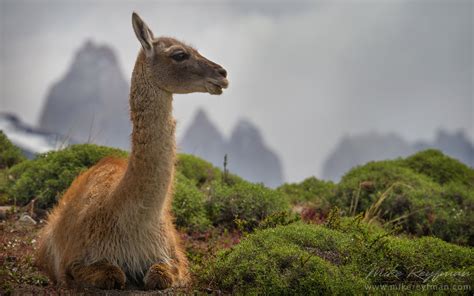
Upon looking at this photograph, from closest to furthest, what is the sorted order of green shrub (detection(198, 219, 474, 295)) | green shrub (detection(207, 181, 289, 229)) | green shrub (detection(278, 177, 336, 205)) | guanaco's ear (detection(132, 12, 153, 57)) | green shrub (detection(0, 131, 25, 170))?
green shrub (detection(198, 219, 474, 295)) → guanaco's ear (detection(132, 12, 153, 57)) → green shrub (detection(207, 181, 289, 229)) → green shrub (detection(278, 177, 336, 205)) → green shrub (detection(0, 131, 25, 170))

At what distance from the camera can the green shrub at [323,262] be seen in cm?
605

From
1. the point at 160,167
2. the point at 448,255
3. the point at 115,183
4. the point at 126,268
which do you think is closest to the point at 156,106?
the point at 160,167

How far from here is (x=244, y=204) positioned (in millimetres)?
10102

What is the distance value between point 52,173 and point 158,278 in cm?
504

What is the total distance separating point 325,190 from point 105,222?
24.3ft

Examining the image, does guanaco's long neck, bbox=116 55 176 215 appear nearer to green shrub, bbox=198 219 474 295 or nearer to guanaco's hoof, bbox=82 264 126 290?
guanaco's hoof, bbox=82 264 126 290

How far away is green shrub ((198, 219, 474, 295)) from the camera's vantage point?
6.05 meters

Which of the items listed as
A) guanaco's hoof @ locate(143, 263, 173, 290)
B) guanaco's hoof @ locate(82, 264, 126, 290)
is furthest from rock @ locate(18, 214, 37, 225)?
guanaco's hoof @ locate(143, 263, 173, 290)

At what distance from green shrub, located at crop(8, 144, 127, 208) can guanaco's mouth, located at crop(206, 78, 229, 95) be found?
166 inches

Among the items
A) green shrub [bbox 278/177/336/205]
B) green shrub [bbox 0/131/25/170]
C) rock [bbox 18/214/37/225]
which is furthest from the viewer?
green shrub [bbox 0/131/25/170]

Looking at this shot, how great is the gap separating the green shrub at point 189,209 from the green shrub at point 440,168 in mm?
5803

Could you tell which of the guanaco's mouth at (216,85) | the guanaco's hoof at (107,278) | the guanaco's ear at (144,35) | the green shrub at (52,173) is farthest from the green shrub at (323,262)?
the green shrub at (52,173)

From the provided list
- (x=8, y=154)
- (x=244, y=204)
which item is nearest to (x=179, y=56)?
(x=244, y=204)

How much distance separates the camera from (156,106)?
6.19m
